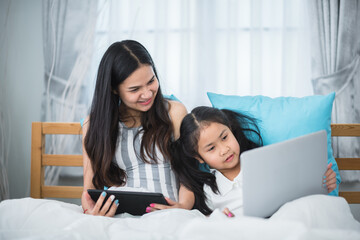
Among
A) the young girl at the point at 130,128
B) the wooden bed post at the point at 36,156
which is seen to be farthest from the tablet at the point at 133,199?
the wooden bed post at the point at 36,156

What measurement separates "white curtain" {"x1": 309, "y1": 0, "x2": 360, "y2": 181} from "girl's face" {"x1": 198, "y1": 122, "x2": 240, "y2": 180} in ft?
3.24

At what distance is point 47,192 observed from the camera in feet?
6.26

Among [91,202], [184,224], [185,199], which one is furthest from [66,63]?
[184,224]

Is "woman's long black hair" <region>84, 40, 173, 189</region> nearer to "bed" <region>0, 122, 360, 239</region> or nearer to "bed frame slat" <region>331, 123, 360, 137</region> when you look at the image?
"bed" <region>0, 122, 360, 239</region>

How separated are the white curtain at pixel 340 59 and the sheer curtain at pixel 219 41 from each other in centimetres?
7

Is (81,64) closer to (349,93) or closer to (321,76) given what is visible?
(321,76)

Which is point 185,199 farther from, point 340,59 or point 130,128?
point 340,59

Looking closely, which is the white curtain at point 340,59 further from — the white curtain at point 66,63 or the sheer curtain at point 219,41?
the white curtain at point 66,63

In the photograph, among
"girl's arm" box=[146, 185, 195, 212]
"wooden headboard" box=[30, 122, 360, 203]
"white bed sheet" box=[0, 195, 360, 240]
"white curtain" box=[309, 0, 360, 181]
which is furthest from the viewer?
"white curtain" box=[309, 0, 360, 181]

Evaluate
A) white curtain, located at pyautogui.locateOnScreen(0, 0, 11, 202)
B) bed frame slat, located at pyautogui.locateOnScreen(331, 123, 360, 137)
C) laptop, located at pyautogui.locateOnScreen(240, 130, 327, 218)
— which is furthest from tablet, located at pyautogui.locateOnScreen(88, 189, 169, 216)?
white curtain, located at pyautogui.locateOnScreen(0, 0, 11, 202)

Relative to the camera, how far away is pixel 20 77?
241 centimetres

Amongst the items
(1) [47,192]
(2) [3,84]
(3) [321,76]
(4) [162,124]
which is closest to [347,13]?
(3) [321,76]

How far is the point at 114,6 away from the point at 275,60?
41.9 inches

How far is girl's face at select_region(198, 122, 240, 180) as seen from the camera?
1369 millimetres
